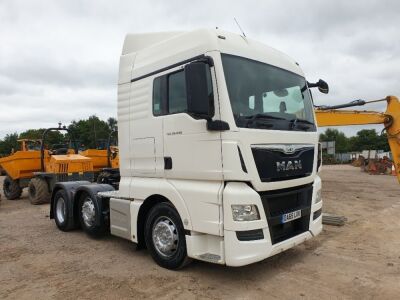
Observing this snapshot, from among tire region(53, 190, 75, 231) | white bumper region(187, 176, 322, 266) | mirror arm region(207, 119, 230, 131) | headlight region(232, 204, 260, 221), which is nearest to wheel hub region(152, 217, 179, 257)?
white bumper region(187, 176, 322, 266)

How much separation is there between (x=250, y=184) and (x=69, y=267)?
301cm

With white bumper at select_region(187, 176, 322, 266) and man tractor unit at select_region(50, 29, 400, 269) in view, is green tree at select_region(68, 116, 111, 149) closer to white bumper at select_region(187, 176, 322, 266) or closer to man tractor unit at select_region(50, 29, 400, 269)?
man tractor unit at select_region(50, 29, 400, 269)

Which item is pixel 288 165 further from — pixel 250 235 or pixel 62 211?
pixel 62 211

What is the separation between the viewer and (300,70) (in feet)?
18.8

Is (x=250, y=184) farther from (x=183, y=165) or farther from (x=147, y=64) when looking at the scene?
(x=147, y=64)

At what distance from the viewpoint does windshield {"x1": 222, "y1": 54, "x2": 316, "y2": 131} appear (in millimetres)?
4430

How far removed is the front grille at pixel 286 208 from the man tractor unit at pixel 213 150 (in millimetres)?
14

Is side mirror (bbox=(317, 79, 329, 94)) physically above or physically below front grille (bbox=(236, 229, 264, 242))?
above

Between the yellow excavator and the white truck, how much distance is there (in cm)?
644

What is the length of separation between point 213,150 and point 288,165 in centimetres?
105

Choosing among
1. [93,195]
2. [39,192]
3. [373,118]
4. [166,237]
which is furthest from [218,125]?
[373,118]

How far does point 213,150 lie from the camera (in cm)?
439

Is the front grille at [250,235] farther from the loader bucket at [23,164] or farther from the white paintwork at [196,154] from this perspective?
the loader bucket at [23,164]

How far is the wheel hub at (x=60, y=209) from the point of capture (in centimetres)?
776
